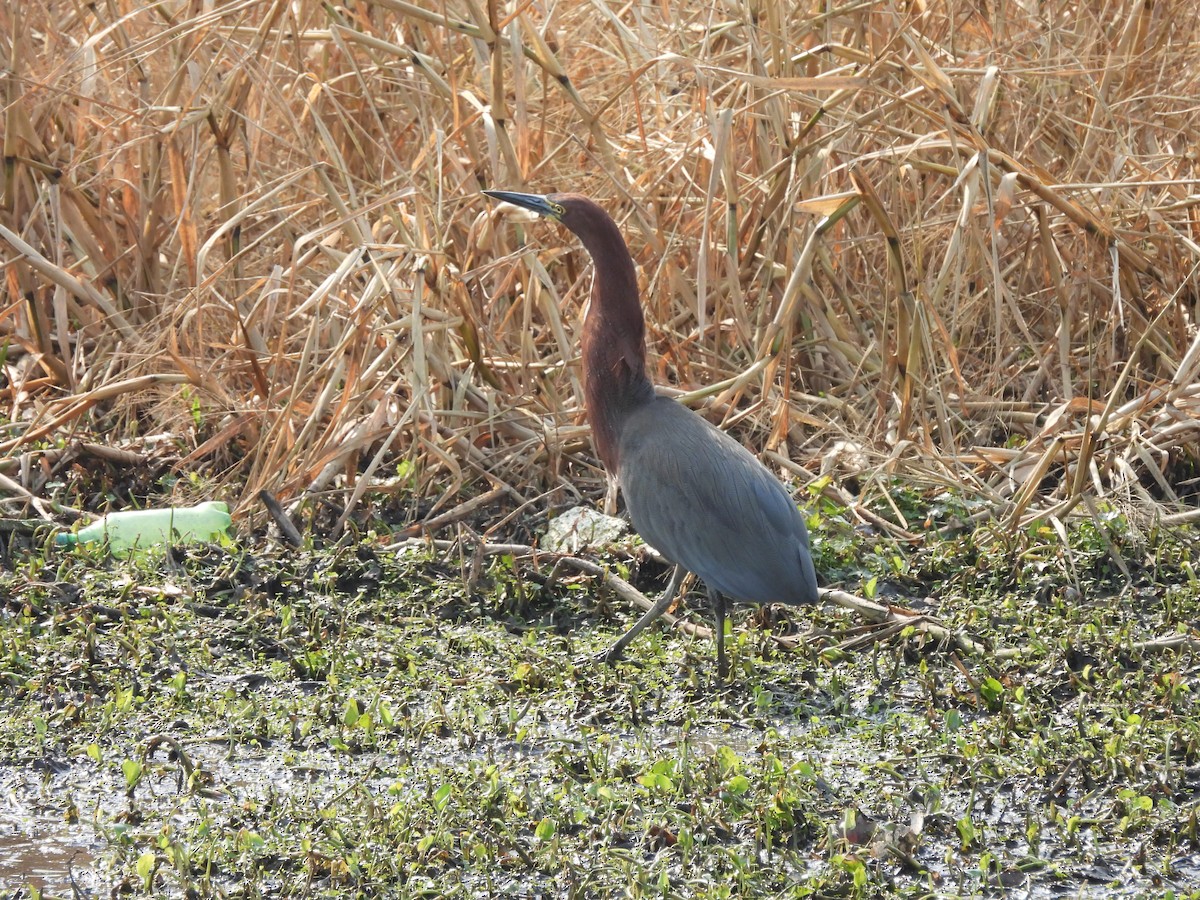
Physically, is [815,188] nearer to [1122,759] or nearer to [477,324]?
[477,324]

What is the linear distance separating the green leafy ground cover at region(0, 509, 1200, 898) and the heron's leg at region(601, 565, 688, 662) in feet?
0.19

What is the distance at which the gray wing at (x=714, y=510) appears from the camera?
3.82m

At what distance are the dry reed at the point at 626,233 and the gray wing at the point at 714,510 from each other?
77 cm

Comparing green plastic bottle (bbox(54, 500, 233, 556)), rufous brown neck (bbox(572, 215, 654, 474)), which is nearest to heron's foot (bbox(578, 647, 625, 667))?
rufous brown neck (bbox(572, 215, 654, 474))

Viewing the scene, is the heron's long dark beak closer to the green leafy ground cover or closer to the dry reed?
the dry reed

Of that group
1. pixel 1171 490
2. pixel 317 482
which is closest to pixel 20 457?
pixel 317 482

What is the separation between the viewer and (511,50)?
16.1 ft

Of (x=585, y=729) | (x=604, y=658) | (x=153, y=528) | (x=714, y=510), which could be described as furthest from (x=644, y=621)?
(x=153, y=528)

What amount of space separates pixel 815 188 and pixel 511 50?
3.78 feet

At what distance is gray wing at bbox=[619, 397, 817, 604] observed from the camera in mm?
3816

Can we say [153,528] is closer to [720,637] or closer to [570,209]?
[570,209]

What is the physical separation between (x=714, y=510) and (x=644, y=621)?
0.36 m

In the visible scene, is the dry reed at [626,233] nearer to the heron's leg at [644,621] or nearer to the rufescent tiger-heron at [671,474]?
the rufescent tiger-heron at [671,474]

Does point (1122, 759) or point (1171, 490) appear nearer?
point (1122, 759)
